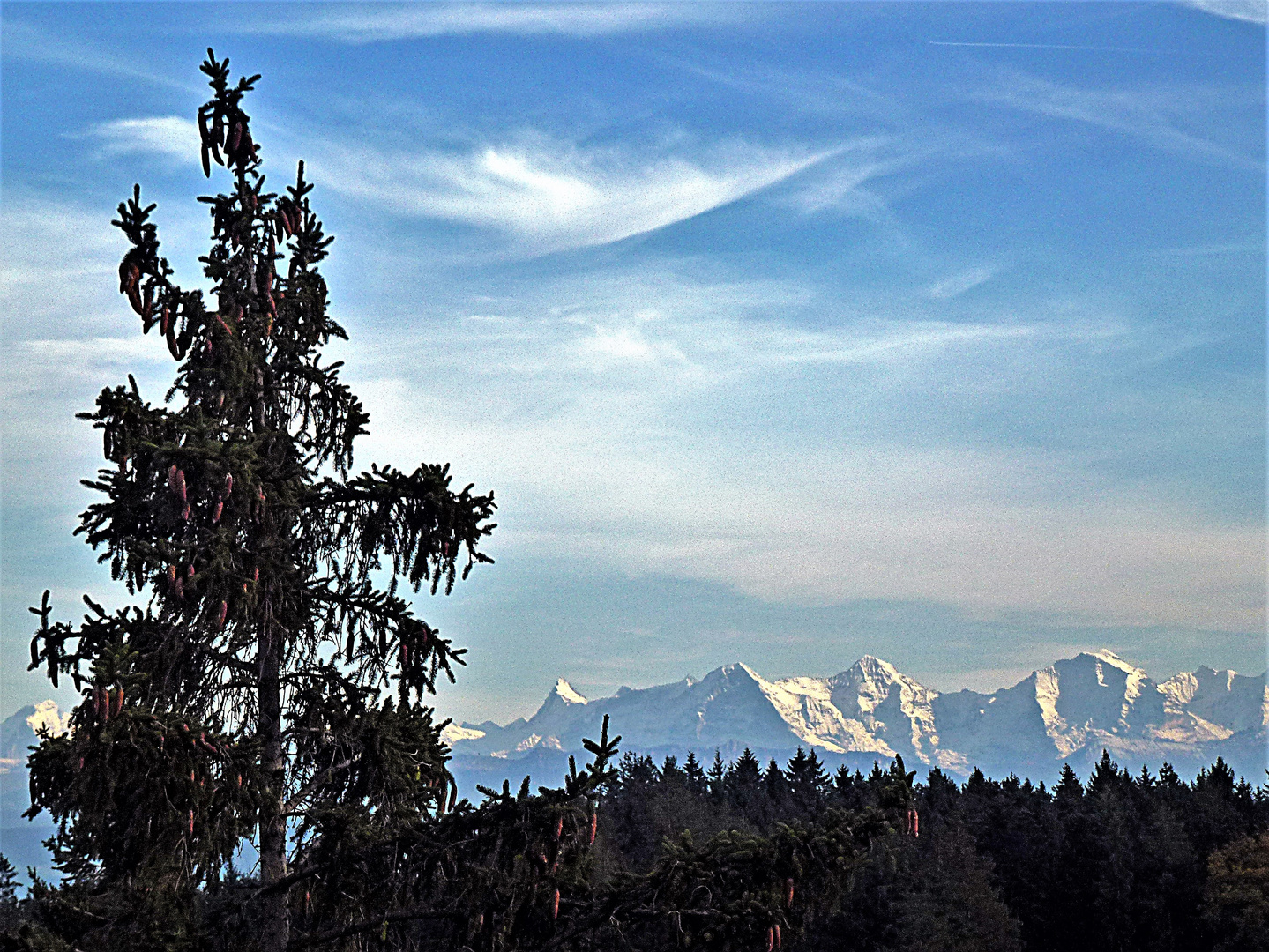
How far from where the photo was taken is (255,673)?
15.2 meters

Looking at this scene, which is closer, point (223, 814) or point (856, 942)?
point (223, 814)

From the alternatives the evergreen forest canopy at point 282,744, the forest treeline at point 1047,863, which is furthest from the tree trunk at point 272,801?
the forest treeline at point 1047,863

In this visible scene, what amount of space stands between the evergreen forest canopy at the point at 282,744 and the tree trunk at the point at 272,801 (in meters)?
0.02

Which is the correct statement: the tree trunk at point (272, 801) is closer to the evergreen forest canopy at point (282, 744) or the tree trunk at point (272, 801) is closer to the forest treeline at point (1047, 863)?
the evergreen forest canopy at point (282, 744)

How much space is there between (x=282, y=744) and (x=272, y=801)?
2.95 feet

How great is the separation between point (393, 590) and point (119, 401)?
3820 millimetres

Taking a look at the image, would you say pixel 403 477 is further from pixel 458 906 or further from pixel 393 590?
pixel 458 906

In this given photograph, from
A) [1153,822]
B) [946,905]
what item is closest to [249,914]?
[946,905]

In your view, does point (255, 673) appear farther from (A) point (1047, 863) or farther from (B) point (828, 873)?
(A) point (1047, 863)

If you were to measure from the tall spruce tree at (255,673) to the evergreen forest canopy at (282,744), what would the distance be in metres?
0.03

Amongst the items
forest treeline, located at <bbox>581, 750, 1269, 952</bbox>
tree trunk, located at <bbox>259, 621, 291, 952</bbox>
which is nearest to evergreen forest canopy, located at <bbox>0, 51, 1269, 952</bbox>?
tree trunk, located at <bbox>259, 621, 291, 952</bbox>

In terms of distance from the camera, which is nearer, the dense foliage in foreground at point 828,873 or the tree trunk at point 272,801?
the dense foliage in foreground at point 828,873

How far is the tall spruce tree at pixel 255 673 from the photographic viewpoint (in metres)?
13.0

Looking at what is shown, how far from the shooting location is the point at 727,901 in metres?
12.9
